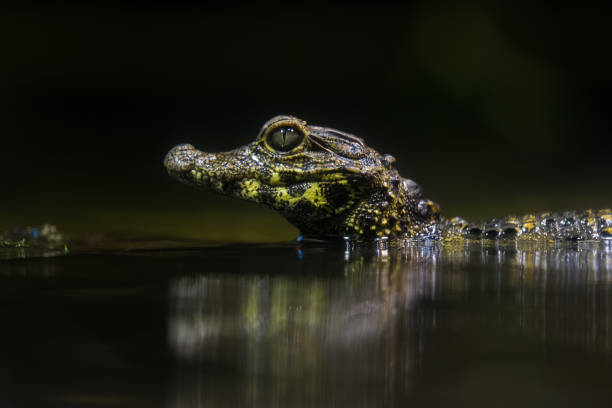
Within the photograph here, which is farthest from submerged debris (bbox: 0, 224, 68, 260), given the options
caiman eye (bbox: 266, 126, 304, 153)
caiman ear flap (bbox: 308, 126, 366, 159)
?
caiman ear flap (bbox: 308, 126, 366, 159)

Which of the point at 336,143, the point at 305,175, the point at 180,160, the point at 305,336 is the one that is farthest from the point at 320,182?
the point at 305,336

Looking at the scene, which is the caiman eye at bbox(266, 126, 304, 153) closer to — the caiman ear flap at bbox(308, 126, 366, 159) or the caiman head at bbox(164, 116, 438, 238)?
the caiman head at bbox(164, 116, 438, 238)

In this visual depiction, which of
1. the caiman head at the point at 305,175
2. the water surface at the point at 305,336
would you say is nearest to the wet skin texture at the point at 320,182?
the caiman head at the point at 305,175

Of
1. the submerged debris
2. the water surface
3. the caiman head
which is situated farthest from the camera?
the caiman head

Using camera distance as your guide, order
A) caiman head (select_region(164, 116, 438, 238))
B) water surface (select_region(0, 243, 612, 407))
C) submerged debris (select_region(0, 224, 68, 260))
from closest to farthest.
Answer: water surface (select_region(0, 243, 612, 407)) < submerged debris (select_region(0, 224, 68, 260)) < caiman head (select_region(164, 116, 438, 238))

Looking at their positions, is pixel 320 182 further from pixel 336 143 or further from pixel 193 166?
pixel 193 166

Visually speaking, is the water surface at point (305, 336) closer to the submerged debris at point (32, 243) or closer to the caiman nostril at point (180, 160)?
the submerged debris at point (32, 243)

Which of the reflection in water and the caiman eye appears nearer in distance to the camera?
the reflection in water

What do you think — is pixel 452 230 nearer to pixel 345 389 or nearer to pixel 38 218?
pixel 345 389
